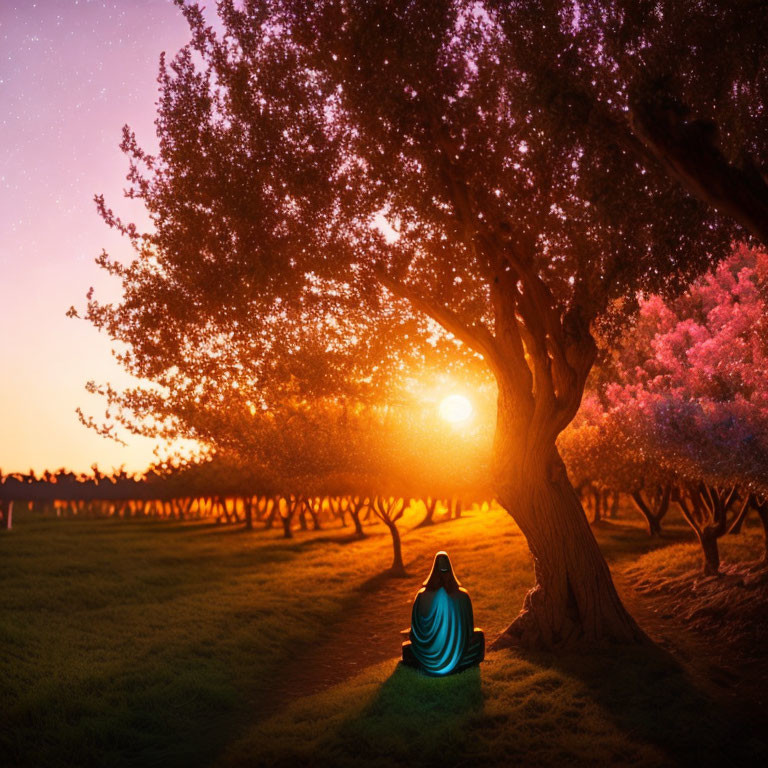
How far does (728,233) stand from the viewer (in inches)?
447

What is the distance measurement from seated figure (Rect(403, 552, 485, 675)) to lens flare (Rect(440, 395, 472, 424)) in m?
7.29

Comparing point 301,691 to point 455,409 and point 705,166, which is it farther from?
point 705,166

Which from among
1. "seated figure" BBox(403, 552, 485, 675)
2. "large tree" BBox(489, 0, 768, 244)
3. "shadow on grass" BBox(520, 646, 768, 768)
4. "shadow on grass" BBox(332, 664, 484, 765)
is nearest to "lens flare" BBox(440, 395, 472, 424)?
"seated figure" BBox(403, 552, 485, 675)

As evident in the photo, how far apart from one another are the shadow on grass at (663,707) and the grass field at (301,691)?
0.04 m

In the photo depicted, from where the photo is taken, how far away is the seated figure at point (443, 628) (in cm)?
1257

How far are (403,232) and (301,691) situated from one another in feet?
36.0

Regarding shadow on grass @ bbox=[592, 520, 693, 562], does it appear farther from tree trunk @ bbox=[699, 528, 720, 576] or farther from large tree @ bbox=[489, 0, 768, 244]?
large tree @ bbox=[489, 0, 768, 244]

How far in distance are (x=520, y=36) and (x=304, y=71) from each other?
16.8 feet

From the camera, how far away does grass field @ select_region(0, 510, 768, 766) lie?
9969 millimetres

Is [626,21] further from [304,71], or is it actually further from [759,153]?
[304,71]

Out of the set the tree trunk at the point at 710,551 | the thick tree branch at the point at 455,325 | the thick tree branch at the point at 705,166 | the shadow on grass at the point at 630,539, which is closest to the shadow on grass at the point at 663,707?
the thick tree branch at the point at 455,325

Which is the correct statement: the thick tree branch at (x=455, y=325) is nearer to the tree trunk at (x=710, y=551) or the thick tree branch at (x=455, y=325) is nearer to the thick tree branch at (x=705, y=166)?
the thick tree branch at (x=705, y=166)

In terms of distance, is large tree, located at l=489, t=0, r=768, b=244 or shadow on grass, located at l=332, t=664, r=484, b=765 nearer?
large tree, located at l=489, t=0, r=768, b=244

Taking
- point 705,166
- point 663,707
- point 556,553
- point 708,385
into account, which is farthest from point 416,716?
point 708,385
